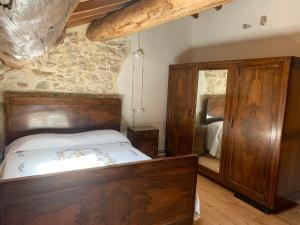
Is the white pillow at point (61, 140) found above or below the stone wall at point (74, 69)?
below

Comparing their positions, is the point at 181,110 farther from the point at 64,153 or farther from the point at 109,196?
the point at 109,196

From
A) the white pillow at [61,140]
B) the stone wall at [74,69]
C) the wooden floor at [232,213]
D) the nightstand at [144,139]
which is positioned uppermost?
the stone wall at [74,69]

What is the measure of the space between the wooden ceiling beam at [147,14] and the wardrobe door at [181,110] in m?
1.49

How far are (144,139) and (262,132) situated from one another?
1789 millimetres

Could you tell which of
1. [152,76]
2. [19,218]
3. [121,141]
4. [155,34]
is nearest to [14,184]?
[19,218]

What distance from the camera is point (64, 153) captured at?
261 cm

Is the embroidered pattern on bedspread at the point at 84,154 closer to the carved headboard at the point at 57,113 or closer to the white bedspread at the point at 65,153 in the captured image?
the white bedspread at the point at 65,153

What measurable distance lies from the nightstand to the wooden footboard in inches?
67.5

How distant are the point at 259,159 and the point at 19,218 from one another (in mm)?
2366

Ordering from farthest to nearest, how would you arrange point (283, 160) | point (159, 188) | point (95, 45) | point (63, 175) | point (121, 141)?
point (95, 45) < point (121, 141) < point (283, 160) < point (159, 188) < point (63, 175)

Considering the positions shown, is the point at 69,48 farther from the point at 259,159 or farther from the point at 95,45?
the point at 259,159

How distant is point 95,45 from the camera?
3.47 metres

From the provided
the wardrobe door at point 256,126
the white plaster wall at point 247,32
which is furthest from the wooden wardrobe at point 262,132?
the white plaster wall at point 247,32

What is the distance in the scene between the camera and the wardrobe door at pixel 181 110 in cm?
356
